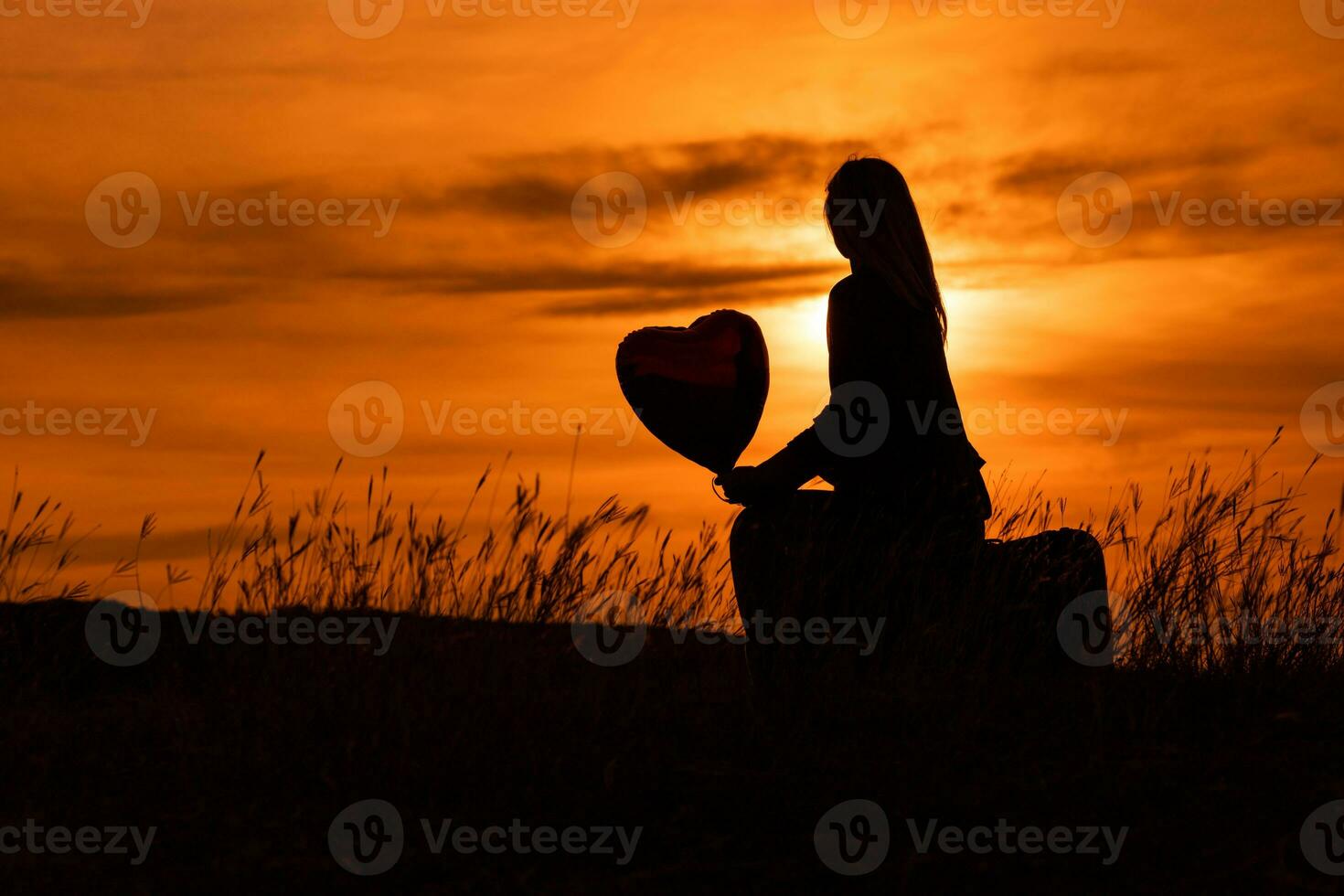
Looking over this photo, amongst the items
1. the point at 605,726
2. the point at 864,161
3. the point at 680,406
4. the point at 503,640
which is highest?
the point at 864,161

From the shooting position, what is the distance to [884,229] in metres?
4.19

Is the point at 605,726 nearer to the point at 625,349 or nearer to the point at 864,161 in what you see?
the point at 625,349

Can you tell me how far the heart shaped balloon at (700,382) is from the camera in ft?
14.2

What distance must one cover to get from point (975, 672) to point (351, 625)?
2.11 m

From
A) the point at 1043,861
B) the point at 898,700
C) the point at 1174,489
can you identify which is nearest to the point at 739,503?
the point at 898,700

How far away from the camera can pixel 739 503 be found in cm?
437

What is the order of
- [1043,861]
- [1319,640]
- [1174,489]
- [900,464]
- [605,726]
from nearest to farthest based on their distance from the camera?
1. [1043,861]
2. [605,726]
3. [900,464]
4. [1319,640]
5. [1174,489]
